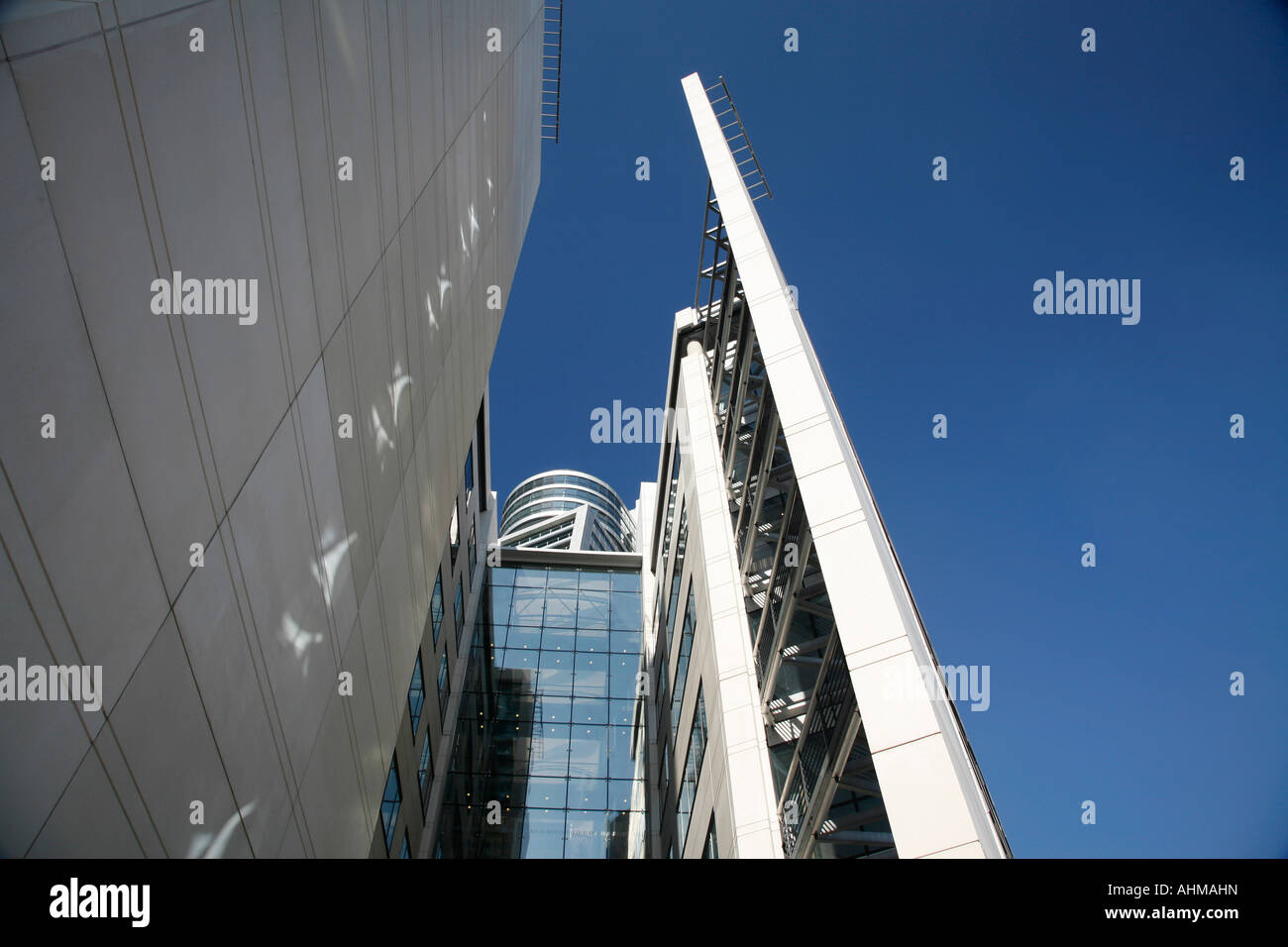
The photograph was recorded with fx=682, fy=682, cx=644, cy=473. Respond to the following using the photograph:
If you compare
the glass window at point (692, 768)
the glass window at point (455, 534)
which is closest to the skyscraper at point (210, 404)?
the glass window at point (692, 768)

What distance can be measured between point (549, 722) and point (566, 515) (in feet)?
154

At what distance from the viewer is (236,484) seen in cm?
686

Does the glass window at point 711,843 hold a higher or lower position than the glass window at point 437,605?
lower

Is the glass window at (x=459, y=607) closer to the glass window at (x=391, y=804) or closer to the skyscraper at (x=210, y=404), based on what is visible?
the glass window at (x=391, y=804)

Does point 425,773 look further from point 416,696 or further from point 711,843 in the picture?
point 711,843

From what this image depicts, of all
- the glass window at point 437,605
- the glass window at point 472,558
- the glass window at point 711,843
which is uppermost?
the glass window at point 472,558

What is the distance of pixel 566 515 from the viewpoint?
81.1 m

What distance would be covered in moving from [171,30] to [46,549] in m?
4.00

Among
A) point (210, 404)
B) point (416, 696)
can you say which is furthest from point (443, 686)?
point (210, 404)

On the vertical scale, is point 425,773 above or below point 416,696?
below

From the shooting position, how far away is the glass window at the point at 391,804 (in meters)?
18.0

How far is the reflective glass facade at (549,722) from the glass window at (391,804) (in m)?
8.88

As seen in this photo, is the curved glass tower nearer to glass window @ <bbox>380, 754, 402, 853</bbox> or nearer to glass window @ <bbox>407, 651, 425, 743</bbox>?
glass window @ <bbox>407, 651, 425, 743</bbox>

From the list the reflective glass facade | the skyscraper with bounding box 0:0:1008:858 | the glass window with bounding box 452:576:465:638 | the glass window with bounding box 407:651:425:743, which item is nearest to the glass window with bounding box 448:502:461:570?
the glass window with bounding box 452:576:465:638
